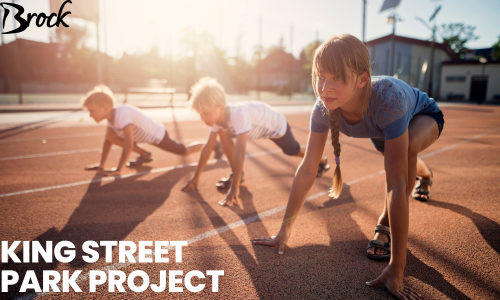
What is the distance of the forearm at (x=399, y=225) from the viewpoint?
1879mm

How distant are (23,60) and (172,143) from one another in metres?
28.1

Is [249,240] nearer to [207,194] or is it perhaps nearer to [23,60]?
[207,194]

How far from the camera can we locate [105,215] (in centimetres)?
336

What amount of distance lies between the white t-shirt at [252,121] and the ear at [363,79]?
6.28 feet

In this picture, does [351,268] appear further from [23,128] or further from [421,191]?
[23,128]

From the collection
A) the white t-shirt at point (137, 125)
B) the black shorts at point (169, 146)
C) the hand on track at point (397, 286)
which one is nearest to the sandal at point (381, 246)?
the hand on track at point (397, 286)

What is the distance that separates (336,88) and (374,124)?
457 millimetres

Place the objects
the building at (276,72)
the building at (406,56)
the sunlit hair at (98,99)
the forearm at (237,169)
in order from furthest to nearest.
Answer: the building at (276,72) < the building at (406,56) < the sunlit hair at (98,99) < the forearm at (237,169)

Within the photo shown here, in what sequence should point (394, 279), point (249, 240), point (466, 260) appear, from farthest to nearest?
1. point (249, 240)
2. point (466, 260)
3. point (394, 279)

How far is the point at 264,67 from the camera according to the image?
58.4 m

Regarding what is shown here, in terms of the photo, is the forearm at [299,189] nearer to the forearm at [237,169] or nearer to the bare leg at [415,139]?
the bare leg at [415,139]

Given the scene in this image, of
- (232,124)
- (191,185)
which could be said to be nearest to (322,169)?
(232,124)

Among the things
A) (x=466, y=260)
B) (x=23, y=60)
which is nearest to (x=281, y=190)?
(x=466, y=260)

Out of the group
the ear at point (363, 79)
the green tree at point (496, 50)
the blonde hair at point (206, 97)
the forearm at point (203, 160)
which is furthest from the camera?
the green tree at point (496, 50)
